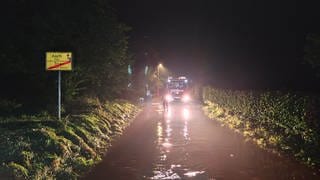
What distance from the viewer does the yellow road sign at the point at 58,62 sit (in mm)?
21688

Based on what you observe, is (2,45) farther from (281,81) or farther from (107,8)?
(281,81)

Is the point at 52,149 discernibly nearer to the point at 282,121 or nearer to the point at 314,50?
the point at 282,121

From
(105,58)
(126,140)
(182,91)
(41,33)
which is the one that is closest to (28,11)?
(41,33)

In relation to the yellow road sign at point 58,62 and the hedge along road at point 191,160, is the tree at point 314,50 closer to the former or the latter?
the hedge along road at point 191,160

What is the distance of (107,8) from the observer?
3416cm

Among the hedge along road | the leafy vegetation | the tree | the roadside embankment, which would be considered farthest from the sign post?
the tree

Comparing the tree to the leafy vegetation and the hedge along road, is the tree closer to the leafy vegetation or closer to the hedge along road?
the leafy vegetation

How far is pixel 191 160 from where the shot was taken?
14727mm

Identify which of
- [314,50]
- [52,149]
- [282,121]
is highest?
[314,50]

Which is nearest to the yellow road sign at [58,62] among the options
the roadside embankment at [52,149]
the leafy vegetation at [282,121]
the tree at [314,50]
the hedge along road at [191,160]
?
the roadside embankment at [52,149]

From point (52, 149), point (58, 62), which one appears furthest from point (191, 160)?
point (58, 62)

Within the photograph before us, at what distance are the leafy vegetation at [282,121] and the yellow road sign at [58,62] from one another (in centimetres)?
811

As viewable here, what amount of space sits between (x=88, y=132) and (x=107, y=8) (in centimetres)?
1684

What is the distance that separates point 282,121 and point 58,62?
9.60m
